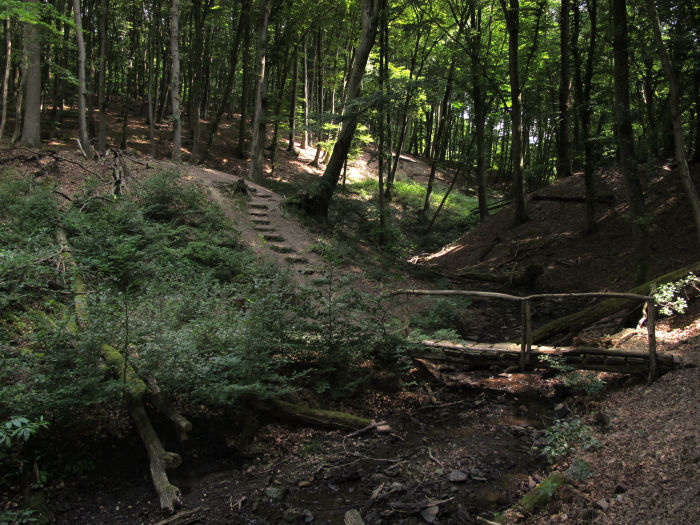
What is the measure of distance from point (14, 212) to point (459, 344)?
928 centimetres

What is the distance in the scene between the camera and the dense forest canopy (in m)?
12.1

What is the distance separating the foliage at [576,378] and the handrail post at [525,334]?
293mm

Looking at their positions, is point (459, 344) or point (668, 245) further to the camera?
point (668, 245)

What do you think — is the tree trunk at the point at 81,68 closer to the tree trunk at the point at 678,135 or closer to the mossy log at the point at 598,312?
the mossy log at the point at 598,312

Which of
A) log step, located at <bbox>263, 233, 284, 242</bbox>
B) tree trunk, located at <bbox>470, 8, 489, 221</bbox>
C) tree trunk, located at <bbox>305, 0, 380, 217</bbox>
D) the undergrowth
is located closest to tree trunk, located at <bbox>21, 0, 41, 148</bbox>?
the undergrowth

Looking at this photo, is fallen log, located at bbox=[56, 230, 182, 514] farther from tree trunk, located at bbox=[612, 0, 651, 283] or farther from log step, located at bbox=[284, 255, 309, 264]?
tree trunk, located at bbox=[612, 0, 651, 283]

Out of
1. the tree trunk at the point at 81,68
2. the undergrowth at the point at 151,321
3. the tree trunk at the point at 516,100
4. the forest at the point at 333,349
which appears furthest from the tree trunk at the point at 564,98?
the tree trunk at the point at 81,68

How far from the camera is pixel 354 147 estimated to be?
67.4ft

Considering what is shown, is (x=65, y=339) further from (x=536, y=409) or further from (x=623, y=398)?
(x=623, y=398)

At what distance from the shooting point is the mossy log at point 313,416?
5.93m

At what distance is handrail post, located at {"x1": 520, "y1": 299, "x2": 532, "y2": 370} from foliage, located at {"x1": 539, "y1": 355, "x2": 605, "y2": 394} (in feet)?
0.96

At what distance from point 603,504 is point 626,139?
26.8ft

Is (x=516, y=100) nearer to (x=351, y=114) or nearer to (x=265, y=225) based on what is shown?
(x=351, y=114)

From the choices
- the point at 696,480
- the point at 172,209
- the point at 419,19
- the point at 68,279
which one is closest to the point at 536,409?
the point at 696,480
